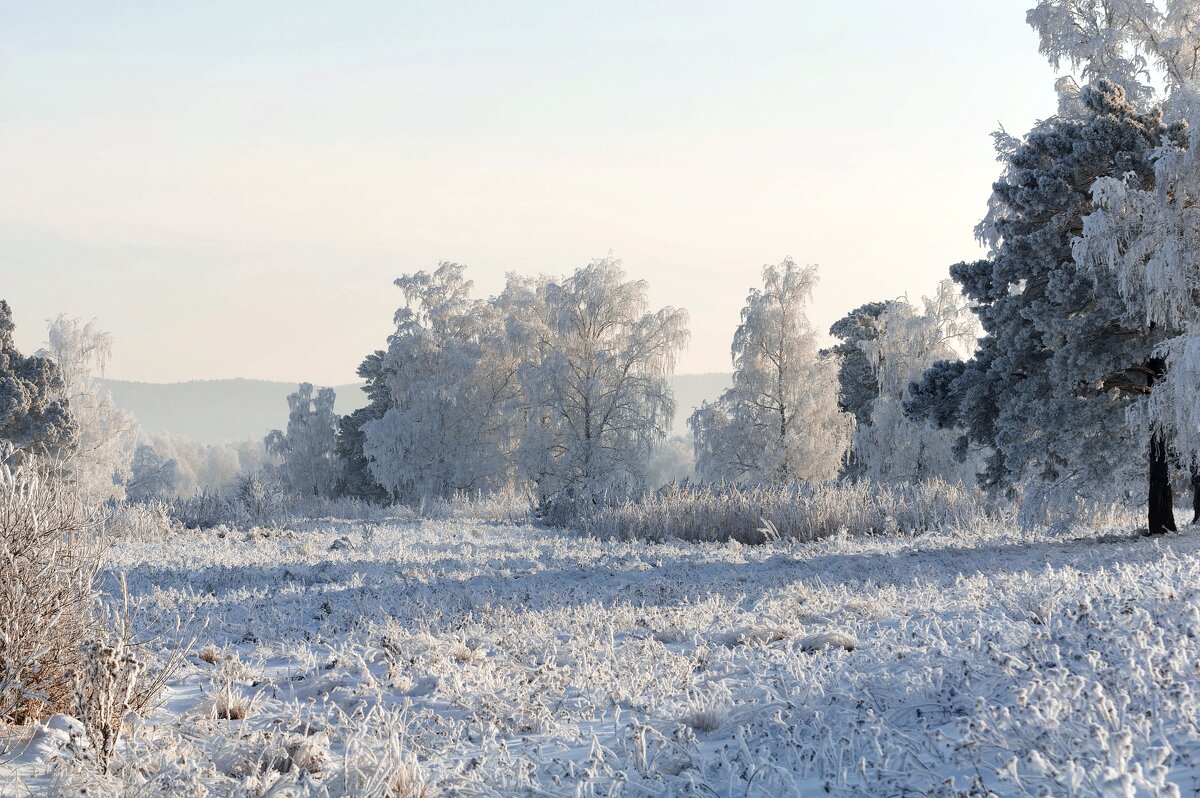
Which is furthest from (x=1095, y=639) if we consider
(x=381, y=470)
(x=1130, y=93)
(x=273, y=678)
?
(x=381, y=470)

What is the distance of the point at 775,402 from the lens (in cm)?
3197

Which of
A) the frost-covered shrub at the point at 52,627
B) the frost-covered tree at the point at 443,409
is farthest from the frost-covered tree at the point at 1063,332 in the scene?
the frost-covered tree at the point at 443,409

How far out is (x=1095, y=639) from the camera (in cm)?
429

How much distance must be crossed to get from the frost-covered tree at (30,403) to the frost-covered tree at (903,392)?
83.6 ft

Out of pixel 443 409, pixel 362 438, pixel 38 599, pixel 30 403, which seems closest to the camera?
pixel 38 599

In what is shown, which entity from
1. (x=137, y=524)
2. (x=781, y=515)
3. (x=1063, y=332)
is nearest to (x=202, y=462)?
(x=137, y=524)

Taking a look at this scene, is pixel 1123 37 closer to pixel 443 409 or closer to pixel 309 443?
pixel 443 409

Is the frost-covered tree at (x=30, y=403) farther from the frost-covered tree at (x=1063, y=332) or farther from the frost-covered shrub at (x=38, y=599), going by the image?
the frost-covered shrub at (x=38, y=599)

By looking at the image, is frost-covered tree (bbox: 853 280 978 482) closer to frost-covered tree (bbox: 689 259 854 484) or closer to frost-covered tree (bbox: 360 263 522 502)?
frost-covered tree (bbox: 689 259 854 484)

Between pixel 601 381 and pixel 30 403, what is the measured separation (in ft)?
58.5

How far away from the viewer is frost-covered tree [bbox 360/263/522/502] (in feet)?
131

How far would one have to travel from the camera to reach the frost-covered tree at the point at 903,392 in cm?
3341

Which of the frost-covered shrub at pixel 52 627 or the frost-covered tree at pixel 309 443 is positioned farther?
the frost-covered tree at pixel 309 443

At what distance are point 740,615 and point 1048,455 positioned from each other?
781 centimetres
